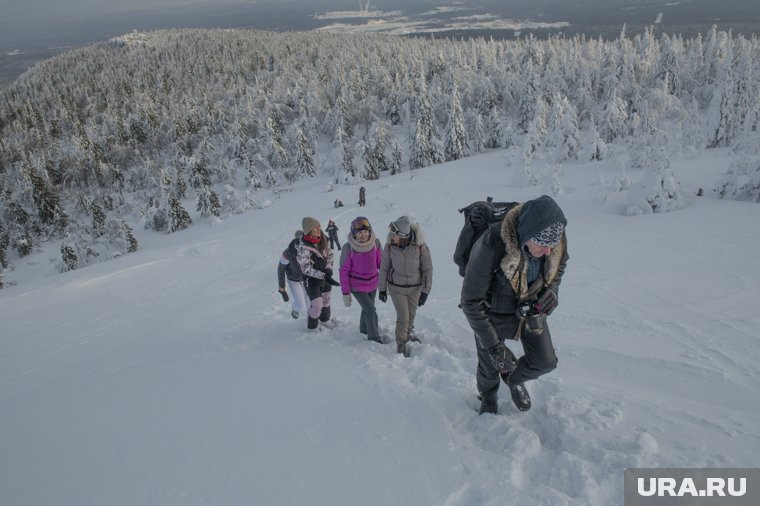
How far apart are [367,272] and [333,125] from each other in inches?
2300

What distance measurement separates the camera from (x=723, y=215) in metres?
12.8

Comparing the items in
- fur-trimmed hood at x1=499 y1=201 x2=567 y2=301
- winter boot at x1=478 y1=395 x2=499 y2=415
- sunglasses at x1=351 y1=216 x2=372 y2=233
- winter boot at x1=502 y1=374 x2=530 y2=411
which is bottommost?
winter boot at x1=478 y1=395 x2=499 y2=415

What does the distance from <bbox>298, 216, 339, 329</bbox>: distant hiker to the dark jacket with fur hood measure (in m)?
3.17

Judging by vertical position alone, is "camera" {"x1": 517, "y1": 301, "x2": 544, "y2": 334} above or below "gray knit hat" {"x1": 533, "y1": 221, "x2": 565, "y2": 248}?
below

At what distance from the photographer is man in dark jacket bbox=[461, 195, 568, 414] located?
268 cm

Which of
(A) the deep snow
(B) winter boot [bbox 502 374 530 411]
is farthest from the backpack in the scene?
(A) the deep snow

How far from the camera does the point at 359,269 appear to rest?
532 cm

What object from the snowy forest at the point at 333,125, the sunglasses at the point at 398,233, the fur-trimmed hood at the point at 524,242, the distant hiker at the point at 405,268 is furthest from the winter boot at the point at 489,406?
the snowy forest at the point at 333,125

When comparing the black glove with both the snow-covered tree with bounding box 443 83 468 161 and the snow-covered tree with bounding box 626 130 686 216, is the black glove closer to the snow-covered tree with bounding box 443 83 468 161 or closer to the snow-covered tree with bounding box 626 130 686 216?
the snow-covered tree with bounding box 626 130 686 216

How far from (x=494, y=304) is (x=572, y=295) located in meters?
5.32

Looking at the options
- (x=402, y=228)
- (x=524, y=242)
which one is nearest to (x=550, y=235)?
(x=524, y=242)

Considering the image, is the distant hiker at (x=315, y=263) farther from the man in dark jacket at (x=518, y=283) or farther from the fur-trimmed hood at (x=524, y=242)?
the fur-trimmed hood at (x=524, y=242)

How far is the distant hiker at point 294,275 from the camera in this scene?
6023 millimetres

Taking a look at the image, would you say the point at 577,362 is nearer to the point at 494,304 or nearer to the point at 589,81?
the point at 494,304
